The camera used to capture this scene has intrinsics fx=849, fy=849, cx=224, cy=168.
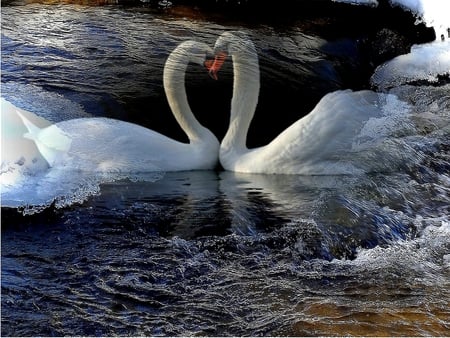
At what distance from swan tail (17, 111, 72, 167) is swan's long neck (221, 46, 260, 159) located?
1.35 m

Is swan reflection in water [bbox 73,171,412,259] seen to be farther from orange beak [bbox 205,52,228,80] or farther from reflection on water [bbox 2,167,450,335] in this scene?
orange beak [bbox 205,52,228,80]

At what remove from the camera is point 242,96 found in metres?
7.24

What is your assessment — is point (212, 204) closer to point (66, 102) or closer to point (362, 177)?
point (362, 177)

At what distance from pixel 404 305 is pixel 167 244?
4.76 ft

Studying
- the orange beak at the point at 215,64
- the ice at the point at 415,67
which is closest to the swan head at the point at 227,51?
the orange beak at the point at 215,64

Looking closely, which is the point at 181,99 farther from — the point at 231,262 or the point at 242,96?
the point at 231,262

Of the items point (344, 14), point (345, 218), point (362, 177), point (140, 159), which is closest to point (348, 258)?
point (345, 218)

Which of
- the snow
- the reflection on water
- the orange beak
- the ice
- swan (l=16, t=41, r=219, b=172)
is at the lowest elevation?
the reflection on water

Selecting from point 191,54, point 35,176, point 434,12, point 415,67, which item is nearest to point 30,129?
point 35,176

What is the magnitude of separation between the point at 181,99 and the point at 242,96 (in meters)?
0.52

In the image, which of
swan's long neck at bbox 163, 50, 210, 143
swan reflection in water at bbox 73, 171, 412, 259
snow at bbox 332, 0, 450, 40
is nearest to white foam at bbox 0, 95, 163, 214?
swan reflection in water at bbox 73, 171, 412, 259

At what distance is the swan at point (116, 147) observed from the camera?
629 cm

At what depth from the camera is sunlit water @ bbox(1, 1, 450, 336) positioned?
13.8ft

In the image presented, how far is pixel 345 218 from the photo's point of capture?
5.51 m
